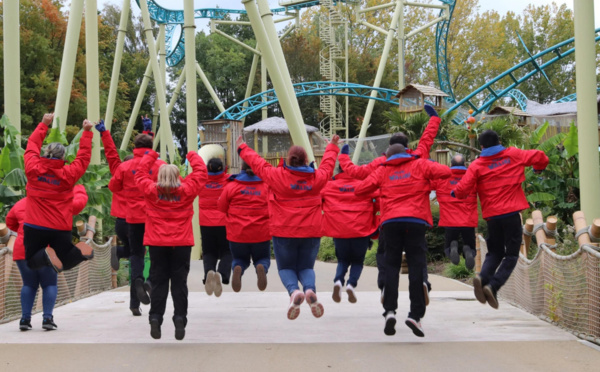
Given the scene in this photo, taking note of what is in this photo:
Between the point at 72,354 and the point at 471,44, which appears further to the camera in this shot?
the point at 471,44

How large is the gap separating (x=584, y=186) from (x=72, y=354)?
6.27 m

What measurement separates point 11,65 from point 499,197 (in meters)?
9.60

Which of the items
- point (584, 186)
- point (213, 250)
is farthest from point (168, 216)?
point (584, 186)

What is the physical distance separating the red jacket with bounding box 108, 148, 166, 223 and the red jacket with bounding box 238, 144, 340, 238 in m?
1.68

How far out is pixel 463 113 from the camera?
44.2m

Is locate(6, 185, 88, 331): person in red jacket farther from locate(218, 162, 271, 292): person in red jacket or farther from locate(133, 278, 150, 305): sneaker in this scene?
locate(218, 162, 271, 292): person in red jacket

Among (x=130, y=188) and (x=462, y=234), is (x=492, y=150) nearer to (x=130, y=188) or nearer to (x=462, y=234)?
(x=462, y=234)

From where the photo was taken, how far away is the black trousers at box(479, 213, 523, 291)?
9.59m

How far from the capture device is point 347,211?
1121cm

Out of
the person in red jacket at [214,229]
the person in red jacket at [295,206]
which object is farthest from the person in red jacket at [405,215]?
the person in red jacket at [214,229]

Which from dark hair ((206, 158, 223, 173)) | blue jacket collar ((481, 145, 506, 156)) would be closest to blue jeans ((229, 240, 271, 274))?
dark hair ((206, 158, 223, 173))

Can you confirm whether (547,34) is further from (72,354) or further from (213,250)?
(72,354)

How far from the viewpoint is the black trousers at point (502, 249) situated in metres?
9.59

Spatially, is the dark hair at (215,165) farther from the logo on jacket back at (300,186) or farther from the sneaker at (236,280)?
the logo on jacket back at (300,186)
